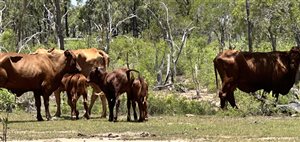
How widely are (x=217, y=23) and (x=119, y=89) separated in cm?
4100

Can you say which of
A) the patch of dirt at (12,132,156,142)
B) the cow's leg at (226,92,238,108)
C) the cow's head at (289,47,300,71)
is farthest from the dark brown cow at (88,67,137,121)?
the cow's head at (289,47,300,71)

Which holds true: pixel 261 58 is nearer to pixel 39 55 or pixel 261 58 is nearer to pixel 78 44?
pixel 39 55

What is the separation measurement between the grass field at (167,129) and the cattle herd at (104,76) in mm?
882

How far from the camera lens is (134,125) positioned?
17297mm

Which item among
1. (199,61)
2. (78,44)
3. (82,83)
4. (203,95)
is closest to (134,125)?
(82,83)

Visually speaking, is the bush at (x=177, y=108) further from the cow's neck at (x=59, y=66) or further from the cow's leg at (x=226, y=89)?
the cow's neck at (x=59, y=66)

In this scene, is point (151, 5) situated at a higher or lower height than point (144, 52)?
higher

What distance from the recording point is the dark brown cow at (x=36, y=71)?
19.0 metres

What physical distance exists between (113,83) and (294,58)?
7.27 metres

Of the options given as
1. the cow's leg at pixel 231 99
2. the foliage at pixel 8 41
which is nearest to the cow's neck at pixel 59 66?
the cow's leg at pixel 231 99

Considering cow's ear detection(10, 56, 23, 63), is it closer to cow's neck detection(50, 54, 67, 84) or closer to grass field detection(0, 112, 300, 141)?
cow's neck detection(50, 54, 67, 84)

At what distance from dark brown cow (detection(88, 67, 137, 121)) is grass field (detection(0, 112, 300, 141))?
0.66 m

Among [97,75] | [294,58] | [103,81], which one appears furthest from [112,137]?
[294,58]

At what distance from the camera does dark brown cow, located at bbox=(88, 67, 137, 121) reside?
18.5m
